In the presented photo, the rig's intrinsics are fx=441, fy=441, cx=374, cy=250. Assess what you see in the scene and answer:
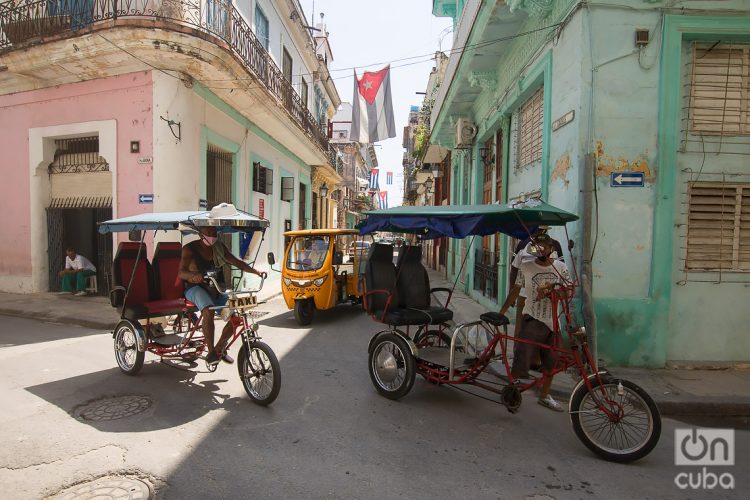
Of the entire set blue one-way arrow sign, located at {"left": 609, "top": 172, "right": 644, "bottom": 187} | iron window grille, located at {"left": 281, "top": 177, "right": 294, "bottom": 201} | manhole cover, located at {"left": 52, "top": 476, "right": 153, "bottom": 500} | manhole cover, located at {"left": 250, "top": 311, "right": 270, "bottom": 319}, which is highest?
iron window grille, located at {"left": 281, "top": 177, "right": 294, "bottom": 201}

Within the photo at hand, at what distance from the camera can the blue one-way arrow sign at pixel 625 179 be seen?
220 inches

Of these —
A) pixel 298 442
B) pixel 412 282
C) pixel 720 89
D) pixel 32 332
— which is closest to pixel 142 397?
pixel 298 442

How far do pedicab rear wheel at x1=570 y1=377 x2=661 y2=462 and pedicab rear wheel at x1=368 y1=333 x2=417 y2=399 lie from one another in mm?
1609

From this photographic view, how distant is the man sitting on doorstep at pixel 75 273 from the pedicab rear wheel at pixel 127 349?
6.20 meters

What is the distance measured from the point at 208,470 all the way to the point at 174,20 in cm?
823

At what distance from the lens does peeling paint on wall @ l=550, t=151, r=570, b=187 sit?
5.96m

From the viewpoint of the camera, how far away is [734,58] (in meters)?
5.86

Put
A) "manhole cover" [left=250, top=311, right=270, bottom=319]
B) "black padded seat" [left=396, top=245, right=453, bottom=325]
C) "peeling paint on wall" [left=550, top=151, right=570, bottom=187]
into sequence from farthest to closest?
"manhole cover" [left=250, top=311, right=270, bottom=319], "peeling paint on wall" [left=550, top=151, right=570, bottom=187], "black padded seat" [left=396, top=245, right=453, bottom=325]

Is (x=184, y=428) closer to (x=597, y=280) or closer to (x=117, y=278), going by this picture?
(x=117, y=278)

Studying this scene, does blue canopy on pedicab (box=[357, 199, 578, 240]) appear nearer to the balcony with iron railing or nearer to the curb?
the curb

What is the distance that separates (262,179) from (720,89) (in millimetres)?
11849

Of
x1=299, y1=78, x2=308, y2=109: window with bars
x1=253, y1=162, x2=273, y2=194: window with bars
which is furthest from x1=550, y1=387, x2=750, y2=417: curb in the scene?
x1=299, y1=78, x2=308, y2=109: window with bars

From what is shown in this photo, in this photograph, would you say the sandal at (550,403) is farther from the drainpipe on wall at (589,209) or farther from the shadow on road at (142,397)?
the shadow on road at (142,397)

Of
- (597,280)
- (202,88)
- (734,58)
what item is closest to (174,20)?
(202,88)
